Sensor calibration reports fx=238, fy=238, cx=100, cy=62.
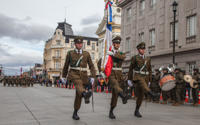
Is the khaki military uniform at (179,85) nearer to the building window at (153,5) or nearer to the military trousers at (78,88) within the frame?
the military trousers at (78,88)

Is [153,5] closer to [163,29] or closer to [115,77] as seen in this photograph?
[163,29]

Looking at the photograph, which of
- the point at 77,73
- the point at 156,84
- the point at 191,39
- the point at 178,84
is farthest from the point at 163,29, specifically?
→ the point at 77,73

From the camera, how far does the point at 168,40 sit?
21891 mm

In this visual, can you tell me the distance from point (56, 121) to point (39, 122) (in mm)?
419

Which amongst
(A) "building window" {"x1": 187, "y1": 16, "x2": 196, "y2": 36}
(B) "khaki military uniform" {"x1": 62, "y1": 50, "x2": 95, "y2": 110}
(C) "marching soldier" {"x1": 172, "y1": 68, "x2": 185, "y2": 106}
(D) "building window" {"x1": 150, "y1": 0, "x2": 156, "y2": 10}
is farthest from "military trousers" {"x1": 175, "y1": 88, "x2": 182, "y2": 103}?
(D) "building window" {"x1": 150, "y1": 0, "x2": 156, "y2": 10}

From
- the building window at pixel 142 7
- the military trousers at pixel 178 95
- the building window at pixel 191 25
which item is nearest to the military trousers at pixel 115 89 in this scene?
the military trousers at pixel 178 95

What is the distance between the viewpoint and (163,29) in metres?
22.9

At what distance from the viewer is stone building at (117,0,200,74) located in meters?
19.2

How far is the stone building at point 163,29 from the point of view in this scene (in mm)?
19170

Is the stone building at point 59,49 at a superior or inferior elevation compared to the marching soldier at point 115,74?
superior

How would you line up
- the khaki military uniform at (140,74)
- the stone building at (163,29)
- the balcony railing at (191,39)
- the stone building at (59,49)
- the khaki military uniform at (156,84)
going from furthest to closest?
the stone building at (59,49), the stone building at (163,29), the balcony railing at (191,39), the khaki military uniform at (156,84), the khaki military uniform at (140,74)

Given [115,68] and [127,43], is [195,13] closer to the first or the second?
[127,43]

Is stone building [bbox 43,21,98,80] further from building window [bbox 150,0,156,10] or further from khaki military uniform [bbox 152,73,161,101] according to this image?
khaki military uniform [bbox 152,73,161,101]

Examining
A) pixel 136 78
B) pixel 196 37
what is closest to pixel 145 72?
pixel 136 78
